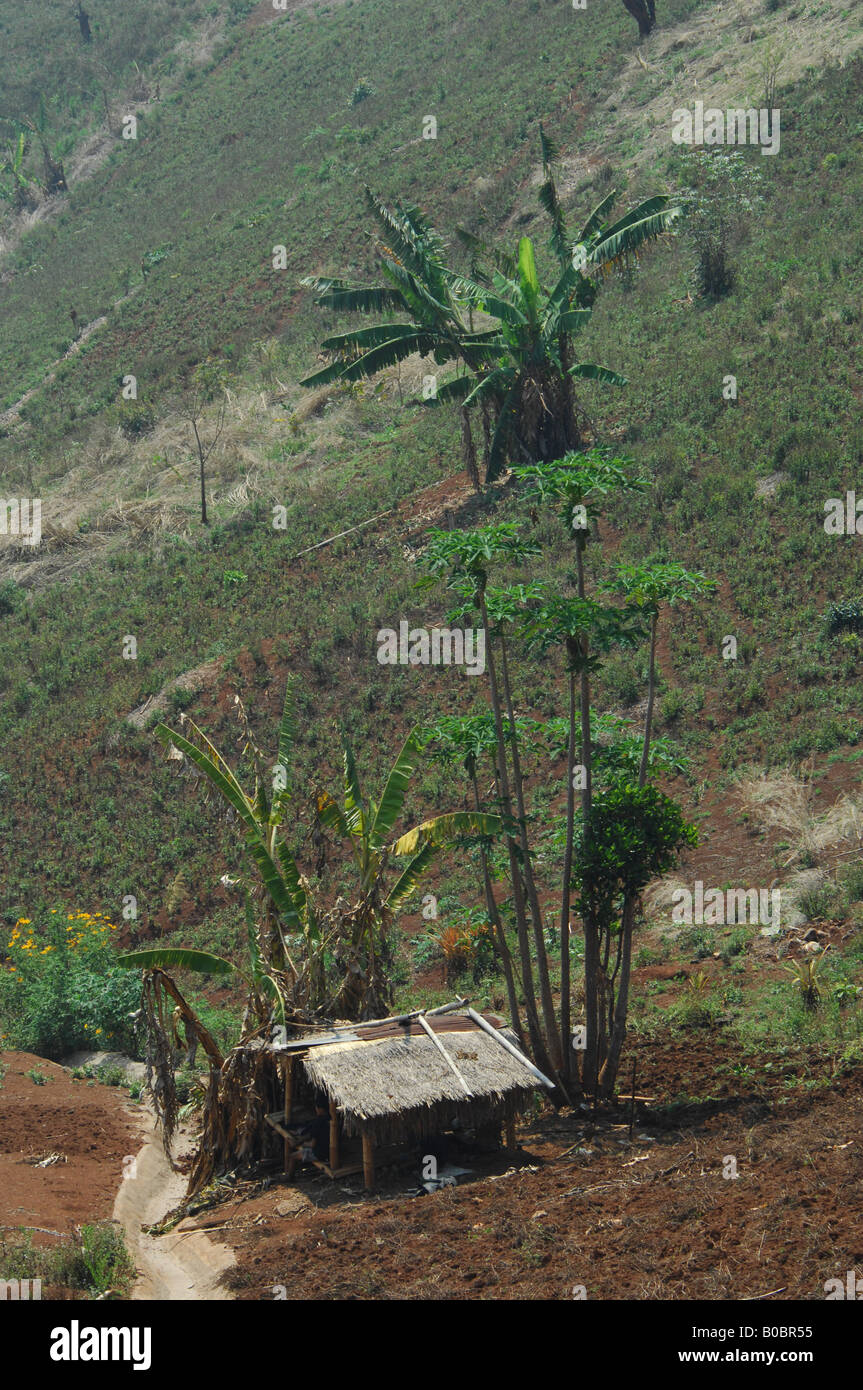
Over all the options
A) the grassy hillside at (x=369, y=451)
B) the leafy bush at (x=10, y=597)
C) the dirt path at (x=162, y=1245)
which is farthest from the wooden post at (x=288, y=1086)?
the leafy bush at (x=10, y=597)

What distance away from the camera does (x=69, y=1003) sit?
18.0 m

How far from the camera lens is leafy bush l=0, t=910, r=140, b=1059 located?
17.9m

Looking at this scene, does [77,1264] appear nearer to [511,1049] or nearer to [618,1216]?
[618,1216]

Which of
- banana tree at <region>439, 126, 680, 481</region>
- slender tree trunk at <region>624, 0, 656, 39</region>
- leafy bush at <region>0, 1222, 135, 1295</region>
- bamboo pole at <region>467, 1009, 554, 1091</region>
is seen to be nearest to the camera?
leafy bush at <region>0, 1222, 135, 1295</region>

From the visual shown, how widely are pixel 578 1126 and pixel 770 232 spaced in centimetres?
2961

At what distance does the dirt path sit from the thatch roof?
166cm

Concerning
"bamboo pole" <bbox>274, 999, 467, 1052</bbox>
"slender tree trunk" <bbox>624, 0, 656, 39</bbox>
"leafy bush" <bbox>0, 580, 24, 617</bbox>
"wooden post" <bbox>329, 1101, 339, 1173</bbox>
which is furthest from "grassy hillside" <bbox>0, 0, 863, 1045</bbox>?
"wooden post" <bbox>329, 1101, 339, 1173</bbox>

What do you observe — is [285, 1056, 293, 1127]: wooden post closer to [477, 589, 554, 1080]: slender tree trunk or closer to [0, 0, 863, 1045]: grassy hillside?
[477, 589, 554, 1080]: slender tree trunk

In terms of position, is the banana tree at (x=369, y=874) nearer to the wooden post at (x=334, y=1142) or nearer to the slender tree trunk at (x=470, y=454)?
the wooden post at (x=334, y=1142)

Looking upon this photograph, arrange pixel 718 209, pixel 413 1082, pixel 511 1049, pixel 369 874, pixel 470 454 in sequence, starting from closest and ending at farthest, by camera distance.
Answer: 1. pixel 413 1082
2. pixel 511 1049
3. pixel 369 874
4. pixel 470 454
5. pixel 718 209

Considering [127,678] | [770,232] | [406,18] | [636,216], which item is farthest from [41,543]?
[406,18]

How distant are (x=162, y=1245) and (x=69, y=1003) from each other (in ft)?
23.8

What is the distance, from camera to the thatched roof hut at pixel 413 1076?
37.2 feet

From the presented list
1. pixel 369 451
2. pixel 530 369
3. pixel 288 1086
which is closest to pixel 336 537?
pixel 369 451
